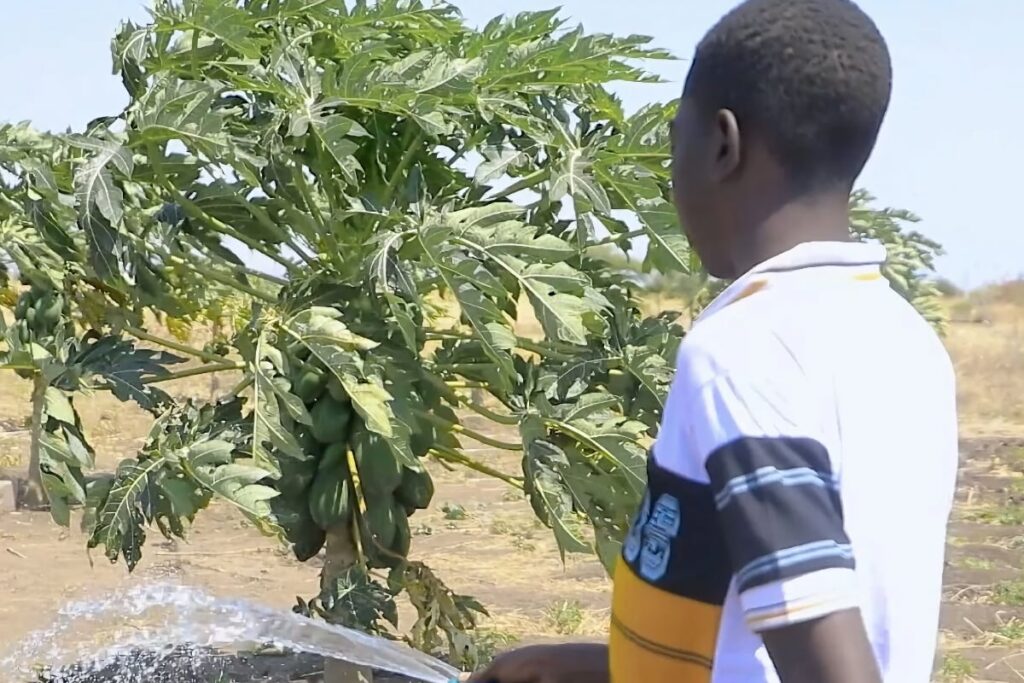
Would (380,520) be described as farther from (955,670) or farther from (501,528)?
(501,528)

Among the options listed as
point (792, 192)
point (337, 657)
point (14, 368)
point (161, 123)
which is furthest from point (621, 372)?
point (792, 192)

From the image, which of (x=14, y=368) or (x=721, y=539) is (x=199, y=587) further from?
(x=721, y=539)

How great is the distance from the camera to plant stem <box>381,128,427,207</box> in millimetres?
2676

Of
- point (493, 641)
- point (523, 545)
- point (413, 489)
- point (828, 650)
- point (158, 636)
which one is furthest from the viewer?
point (523, 545)

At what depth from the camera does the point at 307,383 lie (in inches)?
104

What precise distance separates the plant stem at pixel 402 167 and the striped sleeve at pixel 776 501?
193 centimetres

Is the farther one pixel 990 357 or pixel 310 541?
pixel 990 357

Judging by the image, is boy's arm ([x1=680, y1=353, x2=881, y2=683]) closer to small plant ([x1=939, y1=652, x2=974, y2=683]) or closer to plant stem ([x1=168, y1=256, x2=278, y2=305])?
plant stem ([x1=168, y1=256, x2=278, y2=305])

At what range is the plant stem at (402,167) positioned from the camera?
2.68 m

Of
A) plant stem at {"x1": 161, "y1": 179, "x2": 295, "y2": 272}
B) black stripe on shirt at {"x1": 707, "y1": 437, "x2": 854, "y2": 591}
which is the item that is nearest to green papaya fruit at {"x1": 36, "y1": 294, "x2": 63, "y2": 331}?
plant stem at {"x1": 161, "y1": 179, "x2": 295, "y2": 272}

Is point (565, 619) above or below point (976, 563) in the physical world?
above

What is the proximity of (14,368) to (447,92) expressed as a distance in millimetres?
976

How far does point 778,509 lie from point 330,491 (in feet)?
6.77

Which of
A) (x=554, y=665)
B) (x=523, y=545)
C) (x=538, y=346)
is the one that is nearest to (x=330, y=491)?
(x=538, y=346)
